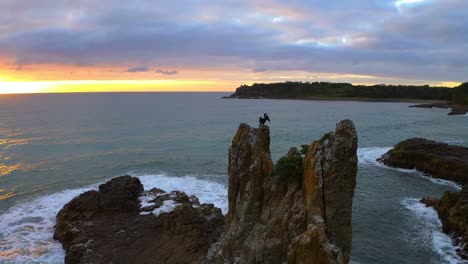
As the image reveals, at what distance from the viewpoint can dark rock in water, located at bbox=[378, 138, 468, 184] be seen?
4494 cm

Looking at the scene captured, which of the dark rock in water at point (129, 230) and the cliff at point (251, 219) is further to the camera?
the dark rock in water at point (129, 230)

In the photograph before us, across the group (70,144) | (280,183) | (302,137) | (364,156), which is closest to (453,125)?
(302,137)

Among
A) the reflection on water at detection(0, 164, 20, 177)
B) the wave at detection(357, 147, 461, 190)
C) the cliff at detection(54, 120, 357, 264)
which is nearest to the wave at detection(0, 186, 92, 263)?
the cliff at detection(54, 120, 357, 264)

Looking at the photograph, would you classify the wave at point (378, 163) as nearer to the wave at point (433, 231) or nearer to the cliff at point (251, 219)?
the wave at point (433, 231)

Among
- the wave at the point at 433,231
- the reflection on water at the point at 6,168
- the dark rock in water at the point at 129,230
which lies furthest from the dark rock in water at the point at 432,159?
the reflection on water at the point at 6,168

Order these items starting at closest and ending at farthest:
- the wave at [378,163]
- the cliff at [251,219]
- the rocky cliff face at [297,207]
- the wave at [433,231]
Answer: the rocky cliff face at [297,207]
the cliff at [251,219]
the wave at [433,231]
the wave at [378,163]

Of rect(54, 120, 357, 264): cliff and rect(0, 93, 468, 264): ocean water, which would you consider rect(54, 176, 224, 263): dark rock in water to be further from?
rect(0, 93, 468, 264): ocean water

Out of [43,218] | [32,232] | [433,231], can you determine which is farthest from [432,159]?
[32,232]

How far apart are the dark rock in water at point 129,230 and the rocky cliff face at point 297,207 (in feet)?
16.5

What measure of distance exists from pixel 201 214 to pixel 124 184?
978cm

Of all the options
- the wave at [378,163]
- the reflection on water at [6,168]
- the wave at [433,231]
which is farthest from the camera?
the reflection on water at [6,168]

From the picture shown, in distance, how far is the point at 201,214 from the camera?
2880cm

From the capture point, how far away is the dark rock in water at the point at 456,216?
27.2 meters

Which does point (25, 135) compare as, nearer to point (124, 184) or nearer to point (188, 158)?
point (188, 158)
